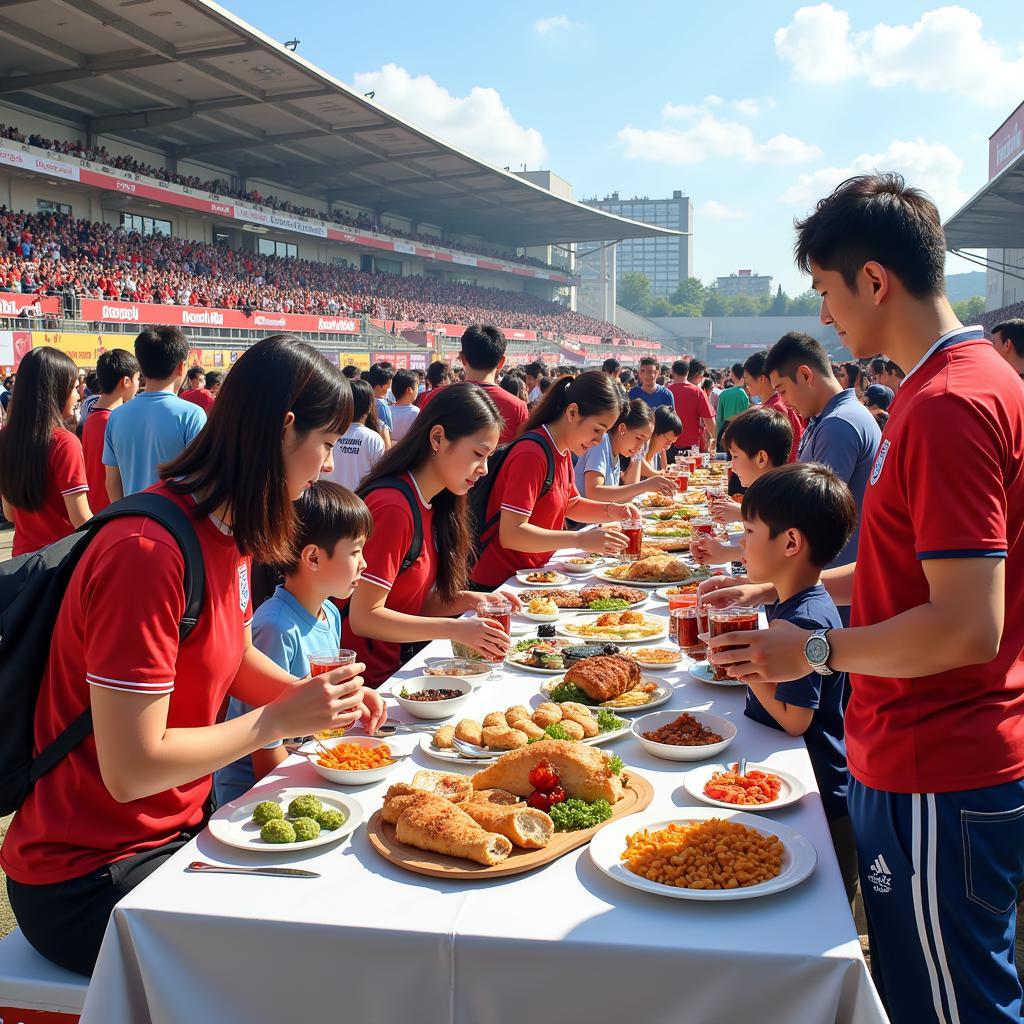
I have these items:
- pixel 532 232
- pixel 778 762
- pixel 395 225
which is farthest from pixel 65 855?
pixel 532 232

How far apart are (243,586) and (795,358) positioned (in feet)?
12.2

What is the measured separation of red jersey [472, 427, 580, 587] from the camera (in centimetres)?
479

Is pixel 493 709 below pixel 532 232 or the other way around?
below

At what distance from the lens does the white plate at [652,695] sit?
2834 millimetres

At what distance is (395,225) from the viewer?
172 feet

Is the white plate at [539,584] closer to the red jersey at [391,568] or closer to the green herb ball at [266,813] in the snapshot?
the red jersey at [391,568]

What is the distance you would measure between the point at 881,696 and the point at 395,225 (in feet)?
175

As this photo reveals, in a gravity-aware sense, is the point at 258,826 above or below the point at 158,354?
below

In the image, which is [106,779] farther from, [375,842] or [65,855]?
[375,842]

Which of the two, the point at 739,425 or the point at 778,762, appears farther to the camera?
the point at 739,425

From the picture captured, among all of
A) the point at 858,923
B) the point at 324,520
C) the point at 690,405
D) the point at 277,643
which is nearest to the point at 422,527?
the point at 324,520

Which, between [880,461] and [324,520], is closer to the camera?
[880,461]

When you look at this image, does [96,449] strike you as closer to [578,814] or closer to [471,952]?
[578,814]

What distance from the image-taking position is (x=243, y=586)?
8.08 feet
